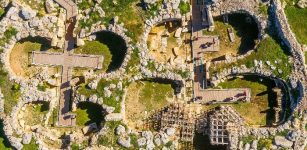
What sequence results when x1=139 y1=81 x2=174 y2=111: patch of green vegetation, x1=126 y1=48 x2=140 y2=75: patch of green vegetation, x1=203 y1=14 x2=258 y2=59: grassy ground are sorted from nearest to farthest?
x1=126 y1=48 x2=140 y2=75: patch of green vegetation → x1=203 y1=14 x2=258 y2=59: grassy ground → x1=139 y1=81 x2=174 y2=111: patch of green vegetation

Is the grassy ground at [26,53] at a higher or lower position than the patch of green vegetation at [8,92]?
higher

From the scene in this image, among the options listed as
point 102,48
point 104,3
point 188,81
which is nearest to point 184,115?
point 188,81

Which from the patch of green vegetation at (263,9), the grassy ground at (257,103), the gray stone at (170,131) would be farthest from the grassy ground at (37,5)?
the patch of green vegetation at (263,9)

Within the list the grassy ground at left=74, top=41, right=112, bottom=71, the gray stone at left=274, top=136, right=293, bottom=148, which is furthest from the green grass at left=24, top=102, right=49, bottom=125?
the gray stone at left=274, top=136, right=293, bottom=148

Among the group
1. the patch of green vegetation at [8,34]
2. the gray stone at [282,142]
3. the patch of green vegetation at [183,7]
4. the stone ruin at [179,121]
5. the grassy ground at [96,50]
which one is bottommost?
the gray stone at [282,142]

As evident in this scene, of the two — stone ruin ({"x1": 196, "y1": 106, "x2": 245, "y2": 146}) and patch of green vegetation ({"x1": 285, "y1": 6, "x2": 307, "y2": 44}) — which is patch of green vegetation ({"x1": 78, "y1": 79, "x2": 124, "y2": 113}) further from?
patch of green vegetation ({"x1": 285, "y1": 6, "x2": 307, "y2": 44})

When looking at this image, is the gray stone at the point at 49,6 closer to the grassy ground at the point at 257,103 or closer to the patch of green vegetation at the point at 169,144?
the patch of green vegetation at the point at 169,144

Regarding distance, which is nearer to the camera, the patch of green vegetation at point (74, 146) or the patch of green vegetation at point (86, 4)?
the patch of green vegetation at point (74, 146)
